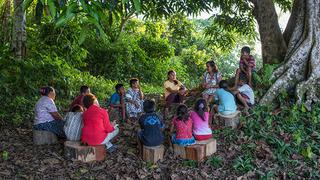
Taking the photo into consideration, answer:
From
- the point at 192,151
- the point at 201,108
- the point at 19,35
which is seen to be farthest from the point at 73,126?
the point at 19,35

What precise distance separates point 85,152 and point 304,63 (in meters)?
4.58

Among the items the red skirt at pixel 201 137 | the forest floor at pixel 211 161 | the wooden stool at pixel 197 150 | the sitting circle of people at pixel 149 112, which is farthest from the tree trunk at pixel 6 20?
the red skirt at pixel 201 137

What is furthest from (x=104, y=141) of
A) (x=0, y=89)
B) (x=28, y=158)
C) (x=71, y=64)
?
(x=71, y=64)

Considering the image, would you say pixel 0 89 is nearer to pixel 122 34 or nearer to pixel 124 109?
A: pixel 124 109

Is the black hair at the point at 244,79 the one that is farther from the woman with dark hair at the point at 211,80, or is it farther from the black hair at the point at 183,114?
the black hair at the point at 183,114

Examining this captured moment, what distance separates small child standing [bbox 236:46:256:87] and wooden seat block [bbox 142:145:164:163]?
2843 millimetres

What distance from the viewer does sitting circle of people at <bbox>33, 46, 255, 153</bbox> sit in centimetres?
646

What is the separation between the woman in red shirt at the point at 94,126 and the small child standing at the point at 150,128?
1.82 feet

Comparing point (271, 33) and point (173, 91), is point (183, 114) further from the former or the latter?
point (271, 33)

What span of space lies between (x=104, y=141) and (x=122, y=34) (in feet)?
37.4

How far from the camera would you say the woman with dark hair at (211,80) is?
27.5 feet

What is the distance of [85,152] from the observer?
21.2 feet

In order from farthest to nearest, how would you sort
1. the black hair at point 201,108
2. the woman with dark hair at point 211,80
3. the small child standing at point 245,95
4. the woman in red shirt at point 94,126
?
the woman with dark hair at point 211,80 < the small child standing at point 245,95 < the black hair at point 201,108 < the woman in red shirt at point 94,126

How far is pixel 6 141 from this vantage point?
762cm
